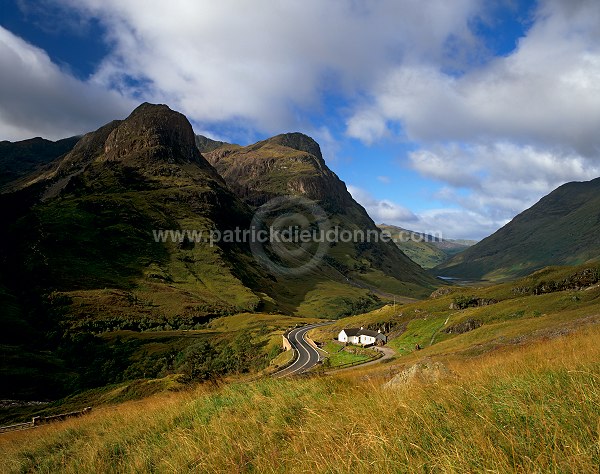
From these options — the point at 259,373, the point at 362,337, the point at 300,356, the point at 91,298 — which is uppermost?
the point at 91,298

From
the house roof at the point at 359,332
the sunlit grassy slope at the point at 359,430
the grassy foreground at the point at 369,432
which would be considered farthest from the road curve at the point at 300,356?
the grassy foreground at the point at 369,432

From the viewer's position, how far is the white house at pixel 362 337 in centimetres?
7544

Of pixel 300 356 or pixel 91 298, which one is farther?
pixel 91 298

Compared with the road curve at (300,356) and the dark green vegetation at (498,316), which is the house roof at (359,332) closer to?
the dark green vegetation at (498,316)

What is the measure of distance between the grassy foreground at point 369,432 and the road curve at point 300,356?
41.1m

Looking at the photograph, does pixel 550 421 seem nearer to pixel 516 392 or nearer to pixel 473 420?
pixel 473 420

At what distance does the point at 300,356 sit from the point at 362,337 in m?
17.0

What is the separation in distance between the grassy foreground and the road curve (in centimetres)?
4111

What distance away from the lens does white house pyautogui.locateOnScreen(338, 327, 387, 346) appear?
247 feet

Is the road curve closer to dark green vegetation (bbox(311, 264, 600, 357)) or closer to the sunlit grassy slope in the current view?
dark green vegetation (bbox(311, 264, 600, 357))

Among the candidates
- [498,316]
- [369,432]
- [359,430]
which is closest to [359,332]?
[498,316]

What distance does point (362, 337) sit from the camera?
7788 cm

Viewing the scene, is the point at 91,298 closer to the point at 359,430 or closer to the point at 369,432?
the point at 359,430

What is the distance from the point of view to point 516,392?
527cm
